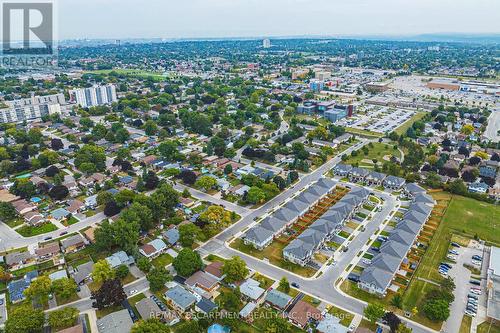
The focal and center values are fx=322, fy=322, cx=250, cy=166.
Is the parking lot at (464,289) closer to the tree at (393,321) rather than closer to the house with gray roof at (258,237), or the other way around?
the tree at (393,321)

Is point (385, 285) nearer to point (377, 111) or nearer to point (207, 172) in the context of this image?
point (207, 172)

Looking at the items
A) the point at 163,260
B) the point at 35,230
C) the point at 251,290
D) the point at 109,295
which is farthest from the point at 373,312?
the point at 35,230

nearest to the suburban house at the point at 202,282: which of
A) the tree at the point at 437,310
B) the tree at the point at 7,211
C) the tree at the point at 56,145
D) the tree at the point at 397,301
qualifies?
the tree at the point at 397,301

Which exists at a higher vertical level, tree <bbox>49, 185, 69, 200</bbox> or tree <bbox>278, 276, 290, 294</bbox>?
tree <bbox>49, 185, 69, 200</bbox>

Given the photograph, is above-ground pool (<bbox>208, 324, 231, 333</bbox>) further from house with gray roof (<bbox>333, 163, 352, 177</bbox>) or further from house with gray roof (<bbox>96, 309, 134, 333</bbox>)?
house with gray roof (<bbox>333, 163, 352, 177</bbox>)

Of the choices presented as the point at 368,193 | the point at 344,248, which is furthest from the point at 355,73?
the point at 344,248

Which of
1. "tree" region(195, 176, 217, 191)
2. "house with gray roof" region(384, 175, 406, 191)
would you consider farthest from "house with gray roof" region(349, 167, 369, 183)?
"tree" region(195, 176, 217, 191)
